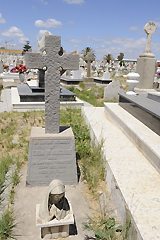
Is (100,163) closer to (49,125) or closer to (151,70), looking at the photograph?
(49,125)

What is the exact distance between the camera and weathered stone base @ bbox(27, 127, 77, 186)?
14.3ft

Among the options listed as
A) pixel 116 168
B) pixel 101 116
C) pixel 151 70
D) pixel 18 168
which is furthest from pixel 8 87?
pixel 116 168

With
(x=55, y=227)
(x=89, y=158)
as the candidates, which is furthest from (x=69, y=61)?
(x=55, y=227)

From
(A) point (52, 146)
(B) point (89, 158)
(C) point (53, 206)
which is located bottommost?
(B) point (89, 158)

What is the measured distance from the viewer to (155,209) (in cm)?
289

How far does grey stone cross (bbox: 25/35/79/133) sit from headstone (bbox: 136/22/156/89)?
27.2 ft

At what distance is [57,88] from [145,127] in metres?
2.16

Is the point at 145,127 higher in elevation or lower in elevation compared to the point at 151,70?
lower

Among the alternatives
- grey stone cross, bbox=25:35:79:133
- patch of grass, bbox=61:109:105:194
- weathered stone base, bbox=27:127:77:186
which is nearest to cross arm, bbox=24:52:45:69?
grey stone cross, bbox=25:35:79:133

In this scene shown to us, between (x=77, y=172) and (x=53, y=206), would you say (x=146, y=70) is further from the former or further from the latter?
(x=53, y=206)

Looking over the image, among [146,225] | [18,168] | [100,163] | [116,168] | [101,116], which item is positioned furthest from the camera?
[101,116]

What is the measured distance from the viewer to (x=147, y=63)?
11984 mm

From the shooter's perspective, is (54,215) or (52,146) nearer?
(54,215)

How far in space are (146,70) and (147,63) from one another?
32 centimetres
